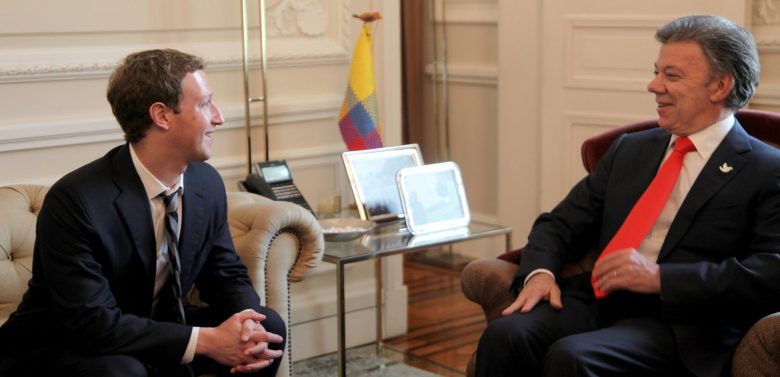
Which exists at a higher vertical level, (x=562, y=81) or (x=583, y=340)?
(x=562, y=81)

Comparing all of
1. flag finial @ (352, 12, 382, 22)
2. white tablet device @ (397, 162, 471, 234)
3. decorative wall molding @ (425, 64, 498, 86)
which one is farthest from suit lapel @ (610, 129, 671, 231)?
decorative wall molding @ (425, 64, 498, 86)

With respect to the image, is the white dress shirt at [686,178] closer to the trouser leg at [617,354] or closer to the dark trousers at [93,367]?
the trouser leg at [617,354]

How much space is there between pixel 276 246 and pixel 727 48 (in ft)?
3.81

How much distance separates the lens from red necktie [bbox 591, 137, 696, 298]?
2520 millimetres

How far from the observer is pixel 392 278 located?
3.85 meters

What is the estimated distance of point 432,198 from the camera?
316cm

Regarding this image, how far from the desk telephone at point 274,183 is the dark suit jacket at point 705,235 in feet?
2.75

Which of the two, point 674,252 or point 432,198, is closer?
point 674,252

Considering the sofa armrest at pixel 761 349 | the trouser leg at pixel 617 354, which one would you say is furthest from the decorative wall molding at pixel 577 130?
the sofa armrest at pixel 761 349

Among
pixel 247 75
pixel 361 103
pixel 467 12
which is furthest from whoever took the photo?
pixel 467 12

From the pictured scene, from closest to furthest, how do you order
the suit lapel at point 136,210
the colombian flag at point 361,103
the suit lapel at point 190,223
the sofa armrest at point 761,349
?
1. the sofa armrest at point 761,349
2. the suit lapel at point 136,210
3. the suit lapel at point 190,223
4. the colombian flag at point 361,103

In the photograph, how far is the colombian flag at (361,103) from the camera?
3438 mm

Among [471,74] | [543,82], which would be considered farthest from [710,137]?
[471,74]

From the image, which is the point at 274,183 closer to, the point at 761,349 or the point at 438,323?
the point at 438,323
